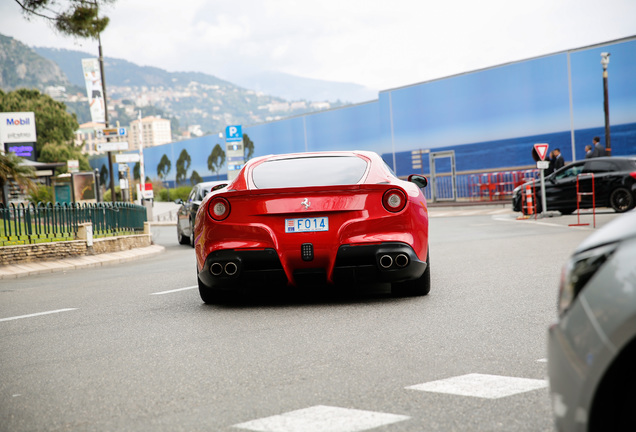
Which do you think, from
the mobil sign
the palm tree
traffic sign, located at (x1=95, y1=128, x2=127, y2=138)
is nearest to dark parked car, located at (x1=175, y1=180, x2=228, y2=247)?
the palm tree

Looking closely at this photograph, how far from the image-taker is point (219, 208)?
22.6ft

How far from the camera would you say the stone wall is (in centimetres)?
1485

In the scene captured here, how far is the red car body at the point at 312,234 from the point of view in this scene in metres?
6.66

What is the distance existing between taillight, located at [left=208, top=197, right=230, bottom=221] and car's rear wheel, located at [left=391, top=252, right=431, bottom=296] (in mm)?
1822

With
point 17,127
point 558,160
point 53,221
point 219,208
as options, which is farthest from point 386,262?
point 17,127

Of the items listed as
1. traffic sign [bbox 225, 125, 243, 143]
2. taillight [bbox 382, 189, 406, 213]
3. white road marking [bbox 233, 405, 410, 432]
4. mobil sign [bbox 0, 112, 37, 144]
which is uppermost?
mobil sign [bbox 0, 112, 37, 144]

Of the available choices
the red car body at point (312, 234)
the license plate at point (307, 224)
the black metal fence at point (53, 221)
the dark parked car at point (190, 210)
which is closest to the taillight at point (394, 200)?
the red car body at point (312, 234)

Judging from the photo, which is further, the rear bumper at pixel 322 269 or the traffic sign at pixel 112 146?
the traffic sign at pixel 112 146

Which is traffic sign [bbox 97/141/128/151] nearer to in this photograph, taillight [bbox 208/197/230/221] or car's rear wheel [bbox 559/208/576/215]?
car's rear wheel [bbox 559/208/576/215]

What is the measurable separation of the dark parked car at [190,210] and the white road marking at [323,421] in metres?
12.9

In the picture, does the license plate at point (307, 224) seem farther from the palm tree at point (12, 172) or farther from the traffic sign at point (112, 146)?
the traffic sign at point (112, 146)

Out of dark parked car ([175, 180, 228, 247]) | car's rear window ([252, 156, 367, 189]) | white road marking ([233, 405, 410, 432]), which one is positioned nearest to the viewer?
white road marking ([233, 405, 410, 432])

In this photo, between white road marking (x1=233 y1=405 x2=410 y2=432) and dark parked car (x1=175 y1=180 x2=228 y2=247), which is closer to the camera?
white road marking (x1=233 y1=405 x2=410 y2=432)

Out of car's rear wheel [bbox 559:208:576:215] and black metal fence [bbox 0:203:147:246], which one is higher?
black metal fence [bbox 0:203:147:246]
